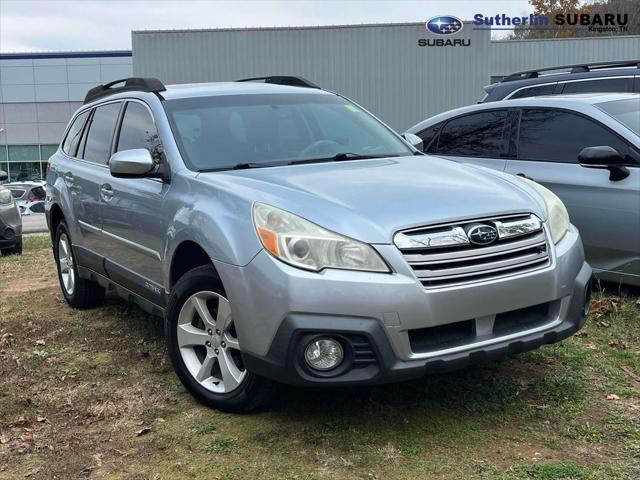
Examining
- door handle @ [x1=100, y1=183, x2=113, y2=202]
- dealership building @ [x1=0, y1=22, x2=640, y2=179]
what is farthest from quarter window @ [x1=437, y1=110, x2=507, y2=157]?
dealership building @ [x1=0, y1=22, x2=640, y2=179]

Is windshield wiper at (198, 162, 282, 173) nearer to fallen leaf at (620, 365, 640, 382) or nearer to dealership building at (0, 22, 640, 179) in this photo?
fallen leaf at (620, 365, 640, 382)

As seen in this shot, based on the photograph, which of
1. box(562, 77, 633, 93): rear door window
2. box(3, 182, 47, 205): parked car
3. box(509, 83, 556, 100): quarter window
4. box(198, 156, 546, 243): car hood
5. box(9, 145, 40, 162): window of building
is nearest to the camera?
box(198, 156, 546, 243): car hood

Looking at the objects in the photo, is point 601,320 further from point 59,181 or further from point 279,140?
point 59,181

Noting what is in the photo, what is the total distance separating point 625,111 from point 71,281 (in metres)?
4.65

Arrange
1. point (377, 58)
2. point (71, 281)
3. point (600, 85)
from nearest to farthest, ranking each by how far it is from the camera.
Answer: point (71, 281) < point (600, 85) < point (377, 58)

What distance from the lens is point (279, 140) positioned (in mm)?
4188

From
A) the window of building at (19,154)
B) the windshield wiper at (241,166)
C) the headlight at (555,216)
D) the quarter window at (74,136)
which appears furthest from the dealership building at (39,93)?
the headlight at (555,216)

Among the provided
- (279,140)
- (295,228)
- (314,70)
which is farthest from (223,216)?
(314,70)

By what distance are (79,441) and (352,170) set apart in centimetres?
191

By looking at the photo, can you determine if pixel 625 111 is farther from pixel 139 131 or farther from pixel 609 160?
pixel 139 131

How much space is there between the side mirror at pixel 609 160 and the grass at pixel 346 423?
103cm

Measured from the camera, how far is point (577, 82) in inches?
317

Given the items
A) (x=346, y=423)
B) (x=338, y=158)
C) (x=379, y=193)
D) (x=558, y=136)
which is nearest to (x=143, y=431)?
(x=346, y=423)

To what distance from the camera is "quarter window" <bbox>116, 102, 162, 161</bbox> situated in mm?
4184
